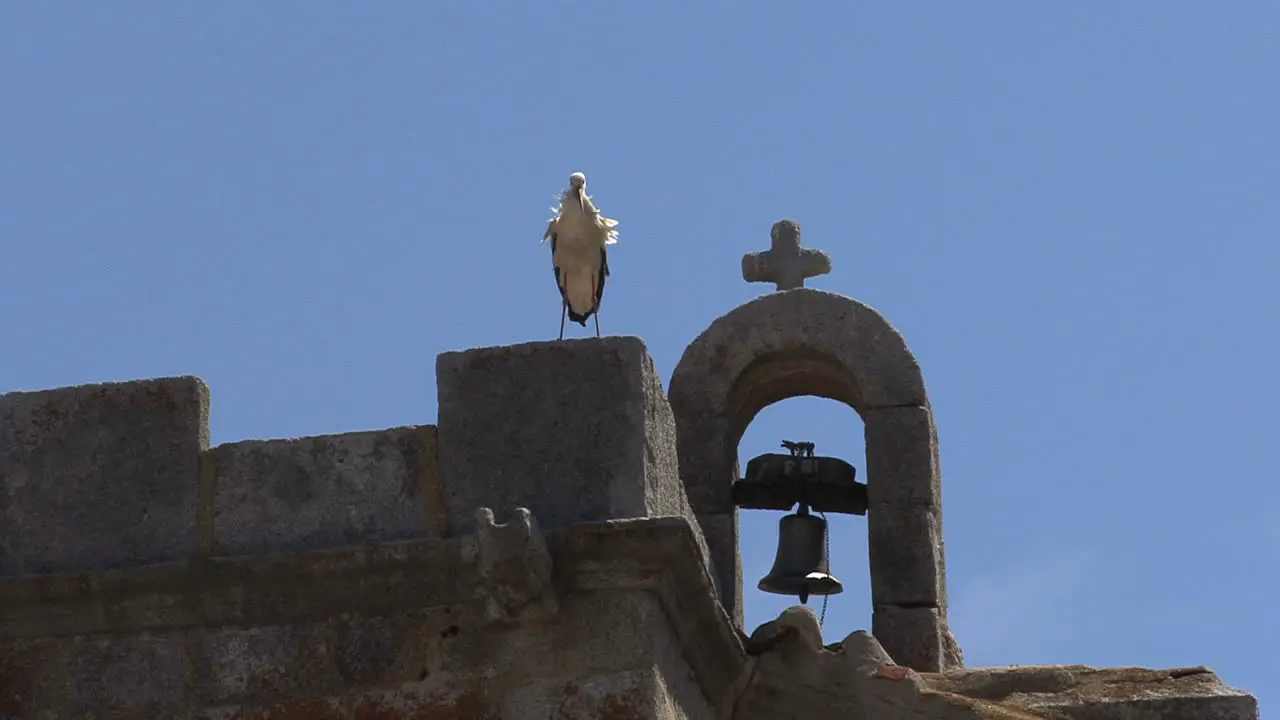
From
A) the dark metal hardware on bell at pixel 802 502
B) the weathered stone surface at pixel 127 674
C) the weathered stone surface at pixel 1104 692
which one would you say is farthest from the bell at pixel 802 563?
the weathered stone surface at pixel 127 674

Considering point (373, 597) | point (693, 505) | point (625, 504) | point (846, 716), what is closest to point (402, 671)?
point (373, 597)

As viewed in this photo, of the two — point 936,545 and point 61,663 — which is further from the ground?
point 936,545

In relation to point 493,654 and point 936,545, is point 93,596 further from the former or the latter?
point 936,545

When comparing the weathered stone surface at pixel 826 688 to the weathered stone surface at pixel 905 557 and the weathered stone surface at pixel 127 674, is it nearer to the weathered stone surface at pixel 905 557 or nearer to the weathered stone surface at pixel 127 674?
the weathered stone surface at pixel 905 557

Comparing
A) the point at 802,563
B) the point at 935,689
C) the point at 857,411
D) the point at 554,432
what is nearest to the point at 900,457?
the point at 857,411

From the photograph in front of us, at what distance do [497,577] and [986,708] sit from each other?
2.04 meters

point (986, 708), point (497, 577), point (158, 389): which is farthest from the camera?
point (986, 708)

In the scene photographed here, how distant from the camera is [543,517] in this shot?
28.1 feet

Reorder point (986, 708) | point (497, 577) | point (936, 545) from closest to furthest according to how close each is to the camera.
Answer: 1. point (497, 577)
2. point (986, 708)
3. point (936, 545)

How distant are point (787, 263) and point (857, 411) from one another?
2.51 feet

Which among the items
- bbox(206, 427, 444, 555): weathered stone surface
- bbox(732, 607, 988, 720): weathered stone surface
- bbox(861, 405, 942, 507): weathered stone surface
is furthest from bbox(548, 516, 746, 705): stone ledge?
bbox(861, 405, 942, 507): weathered stone surface

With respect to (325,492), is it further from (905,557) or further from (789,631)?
(905,557)

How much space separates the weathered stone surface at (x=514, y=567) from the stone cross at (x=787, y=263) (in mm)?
3422

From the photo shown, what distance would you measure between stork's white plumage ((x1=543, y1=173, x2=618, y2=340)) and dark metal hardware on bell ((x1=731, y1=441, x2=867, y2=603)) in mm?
1625
